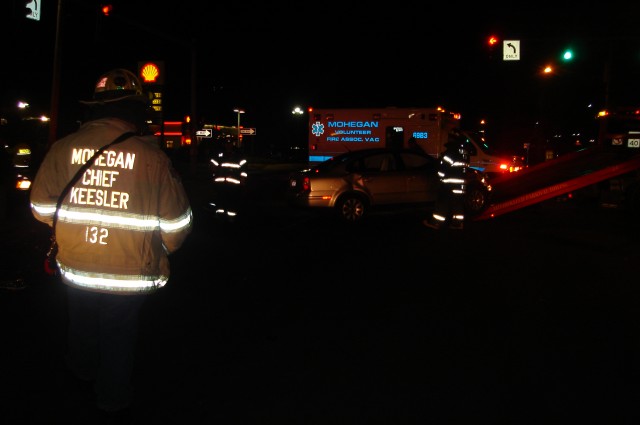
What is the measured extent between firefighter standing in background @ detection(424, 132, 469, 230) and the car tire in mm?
1848

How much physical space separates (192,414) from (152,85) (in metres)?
16.5

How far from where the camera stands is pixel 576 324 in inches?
270

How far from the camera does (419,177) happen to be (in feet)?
47.8

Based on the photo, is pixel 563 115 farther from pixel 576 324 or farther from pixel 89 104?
pixel 89 104

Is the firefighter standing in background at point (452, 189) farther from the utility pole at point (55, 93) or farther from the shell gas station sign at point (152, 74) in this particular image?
the shell gas station sign at point (152, 74)

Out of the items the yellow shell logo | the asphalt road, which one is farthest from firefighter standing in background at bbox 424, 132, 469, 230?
the yellow shell logo

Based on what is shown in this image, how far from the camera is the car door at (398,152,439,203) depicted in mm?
14516

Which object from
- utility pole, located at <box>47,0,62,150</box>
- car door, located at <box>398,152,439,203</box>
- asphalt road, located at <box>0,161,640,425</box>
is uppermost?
utility pole, located at <box>47,0,62,150</box>

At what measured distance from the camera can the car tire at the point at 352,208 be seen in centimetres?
1448

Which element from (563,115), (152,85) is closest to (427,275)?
(152,85)

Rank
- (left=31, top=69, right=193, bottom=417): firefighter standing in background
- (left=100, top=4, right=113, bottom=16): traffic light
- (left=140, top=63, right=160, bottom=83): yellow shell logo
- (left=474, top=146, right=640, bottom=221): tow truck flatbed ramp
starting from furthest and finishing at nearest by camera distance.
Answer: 1. (left=140, top=63, right=160, bottom=83): yellow shell logo
2. (left=100, top=4, right=113, bottom=16): traffic light
3. (left=474, top=146, right=640, bottom=221): tow truck flatbed ramp
4. (left=31, top=69, right=193, bottom=417): firefighter standing in background

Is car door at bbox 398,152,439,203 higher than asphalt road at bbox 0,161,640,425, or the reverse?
car door at bbox 398,152,439,203

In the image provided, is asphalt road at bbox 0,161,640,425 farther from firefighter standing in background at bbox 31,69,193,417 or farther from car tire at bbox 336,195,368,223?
car tire at bbox 336,195,368,223

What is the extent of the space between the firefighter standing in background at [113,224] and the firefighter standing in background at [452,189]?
951cm
